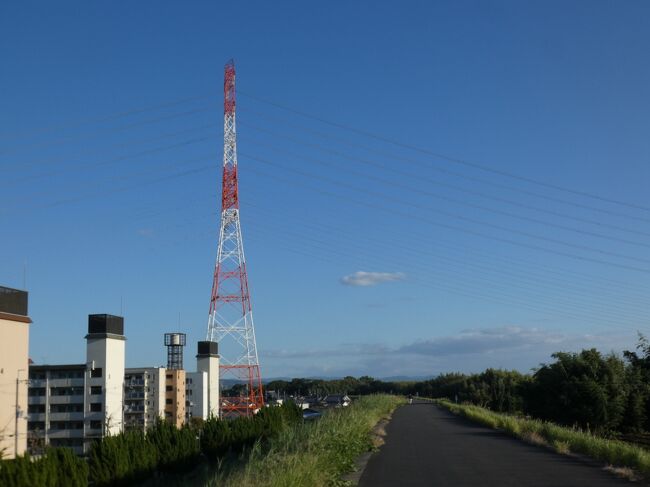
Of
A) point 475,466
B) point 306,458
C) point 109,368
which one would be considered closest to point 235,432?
point 475,466

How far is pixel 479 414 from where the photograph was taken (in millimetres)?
37469

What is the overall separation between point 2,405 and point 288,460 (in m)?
34.6

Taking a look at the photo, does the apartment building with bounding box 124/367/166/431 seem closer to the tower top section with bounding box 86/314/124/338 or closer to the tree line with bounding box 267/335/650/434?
the tower top section with bounding box 86/314/124/338

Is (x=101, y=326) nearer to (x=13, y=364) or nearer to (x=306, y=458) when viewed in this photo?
(x=13, y=364)

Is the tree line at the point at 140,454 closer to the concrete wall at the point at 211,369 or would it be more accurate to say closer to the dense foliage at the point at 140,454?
the dense foliage at the point at 140,454

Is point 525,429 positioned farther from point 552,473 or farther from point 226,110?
point 226,110

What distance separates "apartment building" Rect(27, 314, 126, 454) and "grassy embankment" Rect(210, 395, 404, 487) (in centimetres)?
4827

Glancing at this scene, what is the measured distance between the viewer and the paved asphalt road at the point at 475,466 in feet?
44.9

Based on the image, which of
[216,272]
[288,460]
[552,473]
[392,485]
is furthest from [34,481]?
[216,272]

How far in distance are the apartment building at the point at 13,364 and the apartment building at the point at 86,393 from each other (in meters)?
20.0

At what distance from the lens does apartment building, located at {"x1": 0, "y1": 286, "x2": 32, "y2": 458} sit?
41484 millimetres

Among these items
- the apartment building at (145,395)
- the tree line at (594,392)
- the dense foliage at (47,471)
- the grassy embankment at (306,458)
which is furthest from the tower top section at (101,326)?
the dense foliage at (47,471)

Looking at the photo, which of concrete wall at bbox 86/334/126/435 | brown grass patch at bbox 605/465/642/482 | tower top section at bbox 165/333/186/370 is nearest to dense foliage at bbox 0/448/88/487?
brown grass patch at bbox 605/465/642/482

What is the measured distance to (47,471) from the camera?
1405 cm
